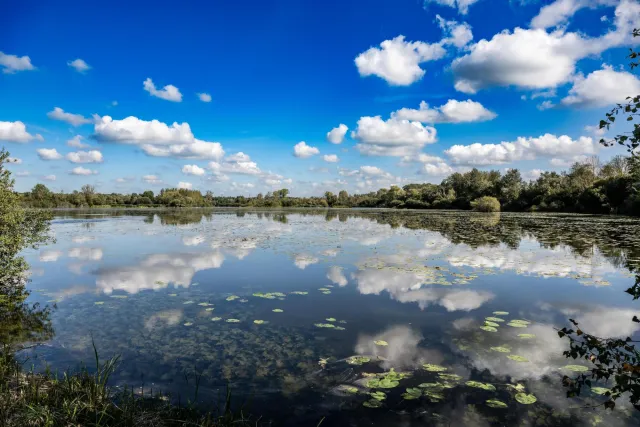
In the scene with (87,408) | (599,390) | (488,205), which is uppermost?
(488,205)

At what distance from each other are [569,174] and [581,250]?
201 feet

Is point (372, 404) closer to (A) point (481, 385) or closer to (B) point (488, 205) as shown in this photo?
(A) point (481, 385)

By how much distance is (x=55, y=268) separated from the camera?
1372 centimetres

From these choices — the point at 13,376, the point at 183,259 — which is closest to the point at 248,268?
the point at 183,259

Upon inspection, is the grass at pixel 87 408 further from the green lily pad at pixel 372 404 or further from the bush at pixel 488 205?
the bush at pixel 488 205

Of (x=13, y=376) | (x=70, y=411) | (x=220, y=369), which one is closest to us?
(x=70, y=411)

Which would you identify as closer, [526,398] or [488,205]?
[526,398]

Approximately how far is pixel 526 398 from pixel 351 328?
3220 mm

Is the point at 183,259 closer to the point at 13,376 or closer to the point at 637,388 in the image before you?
the point at 13,376

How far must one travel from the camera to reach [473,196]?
272 feet

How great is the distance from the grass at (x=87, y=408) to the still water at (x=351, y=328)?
524mm

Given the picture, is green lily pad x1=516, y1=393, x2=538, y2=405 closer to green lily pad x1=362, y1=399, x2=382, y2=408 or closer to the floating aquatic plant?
the floating aquatic plant

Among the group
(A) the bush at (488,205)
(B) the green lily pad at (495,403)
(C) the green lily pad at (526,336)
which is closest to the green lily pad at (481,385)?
(B) the green lily pad at (495,403)

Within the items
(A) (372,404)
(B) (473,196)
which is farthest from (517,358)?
(B) (473,196)
